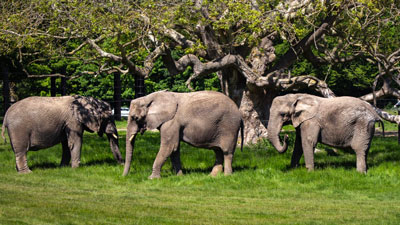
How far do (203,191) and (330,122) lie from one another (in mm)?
3839

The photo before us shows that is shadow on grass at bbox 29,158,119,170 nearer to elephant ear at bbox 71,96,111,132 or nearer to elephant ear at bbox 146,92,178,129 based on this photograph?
elephant ear at bbox 71,96,111,132

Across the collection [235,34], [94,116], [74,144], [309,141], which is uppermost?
[235,34]

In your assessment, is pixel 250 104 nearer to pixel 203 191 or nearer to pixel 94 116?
pixel 94 116

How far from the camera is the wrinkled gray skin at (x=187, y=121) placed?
17.9 metres

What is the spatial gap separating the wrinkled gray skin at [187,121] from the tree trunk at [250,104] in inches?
262

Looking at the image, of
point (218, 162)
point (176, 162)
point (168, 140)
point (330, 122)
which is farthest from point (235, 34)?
point (168, 140)

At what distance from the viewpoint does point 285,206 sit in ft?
46.8

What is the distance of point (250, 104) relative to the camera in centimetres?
2500

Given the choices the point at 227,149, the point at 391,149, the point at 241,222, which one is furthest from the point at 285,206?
the point at 391,149

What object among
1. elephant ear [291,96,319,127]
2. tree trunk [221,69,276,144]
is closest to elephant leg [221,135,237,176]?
elephant ear [291,96,319,127]

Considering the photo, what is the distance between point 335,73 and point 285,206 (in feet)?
101

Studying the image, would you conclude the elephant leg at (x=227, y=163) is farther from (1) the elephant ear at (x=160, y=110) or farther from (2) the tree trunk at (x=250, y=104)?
(2) the tree trunk at (x=250, y=104)

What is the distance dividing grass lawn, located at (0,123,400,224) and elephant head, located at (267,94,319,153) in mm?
964

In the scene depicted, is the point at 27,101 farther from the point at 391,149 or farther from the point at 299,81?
the point at 391,149
